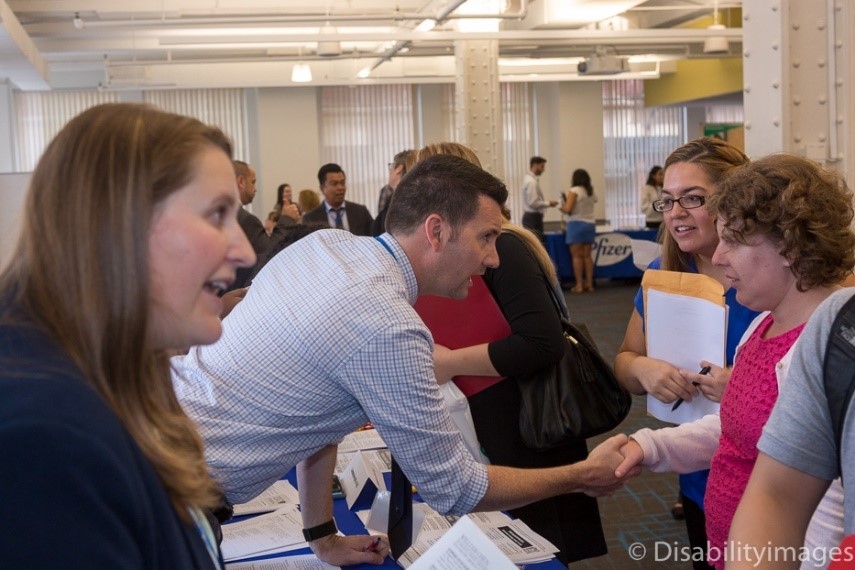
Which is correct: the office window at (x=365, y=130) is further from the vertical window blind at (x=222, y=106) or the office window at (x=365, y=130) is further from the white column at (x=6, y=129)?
the white column at (x=6, y=129)

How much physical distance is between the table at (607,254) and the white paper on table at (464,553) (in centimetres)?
1201

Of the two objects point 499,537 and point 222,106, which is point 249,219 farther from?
point 222,106

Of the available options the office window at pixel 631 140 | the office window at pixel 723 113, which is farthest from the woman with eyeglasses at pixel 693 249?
the office window at pixel 723 113

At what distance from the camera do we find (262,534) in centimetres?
213

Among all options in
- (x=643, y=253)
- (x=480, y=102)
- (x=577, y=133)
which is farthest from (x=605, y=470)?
(x=577, y=133)

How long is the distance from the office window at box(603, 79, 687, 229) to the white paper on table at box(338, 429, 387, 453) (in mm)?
16217

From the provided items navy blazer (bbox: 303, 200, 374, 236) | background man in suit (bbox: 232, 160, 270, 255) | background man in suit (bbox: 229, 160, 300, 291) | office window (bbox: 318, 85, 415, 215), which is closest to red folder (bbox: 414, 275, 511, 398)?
background man in suit (bbox: 229, 160, 300, 291)

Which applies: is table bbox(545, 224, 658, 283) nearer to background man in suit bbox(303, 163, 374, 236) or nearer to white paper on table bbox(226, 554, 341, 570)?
background man in suit bbox(303, 163, 374, 236)

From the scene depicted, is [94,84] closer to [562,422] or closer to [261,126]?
[261,126]

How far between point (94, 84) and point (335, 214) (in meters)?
10.7

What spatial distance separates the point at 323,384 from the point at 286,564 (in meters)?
0.48

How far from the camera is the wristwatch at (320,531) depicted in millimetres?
2016

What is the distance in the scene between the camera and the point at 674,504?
447 centimetres

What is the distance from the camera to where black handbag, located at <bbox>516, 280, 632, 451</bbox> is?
101 inches
